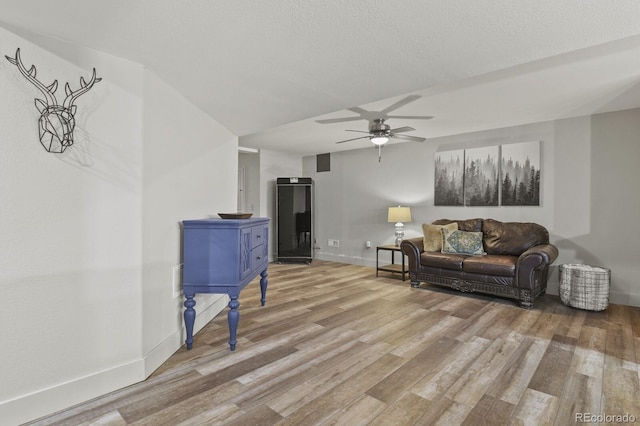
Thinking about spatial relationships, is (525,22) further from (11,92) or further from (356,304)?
(356,304)

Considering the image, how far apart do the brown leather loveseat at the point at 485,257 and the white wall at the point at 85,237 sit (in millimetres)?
3397

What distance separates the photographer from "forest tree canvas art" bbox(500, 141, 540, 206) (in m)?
4.47

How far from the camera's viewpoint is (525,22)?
1540 mm

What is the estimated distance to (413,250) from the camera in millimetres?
4688

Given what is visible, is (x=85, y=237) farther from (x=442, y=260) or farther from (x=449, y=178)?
(x=449, y=178)

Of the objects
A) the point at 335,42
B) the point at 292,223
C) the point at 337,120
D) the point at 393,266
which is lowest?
the point at 393,266

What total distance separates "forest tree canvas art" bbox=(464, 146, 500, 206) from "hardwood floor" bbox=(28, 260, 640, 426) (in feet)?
5.95

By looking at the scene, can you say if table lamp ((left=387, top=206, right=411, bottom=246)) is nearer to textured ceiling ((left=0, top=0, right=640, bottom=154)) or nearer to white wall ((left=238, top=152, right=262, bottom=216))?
textured ceiling ((left=0, top=0, right=640, bottom=154))

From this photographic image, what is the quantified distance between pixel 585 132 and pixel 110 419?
222 inches

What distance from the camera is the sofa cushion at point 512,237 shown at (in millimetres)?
4195

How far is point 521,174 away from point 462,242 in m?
1.33

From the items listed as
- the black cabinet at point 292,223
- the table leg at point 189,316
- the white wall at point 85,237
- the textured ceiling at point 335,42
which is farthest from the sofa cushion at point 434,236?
the white wall at point 85,237

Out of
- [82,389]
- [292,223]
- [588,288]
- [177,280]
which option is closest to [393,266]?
[292,223]

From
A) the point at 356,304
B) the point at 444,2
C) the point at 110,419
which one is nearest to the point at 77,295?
the point at 110,419
